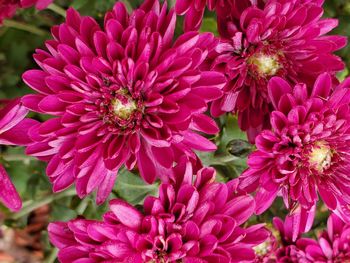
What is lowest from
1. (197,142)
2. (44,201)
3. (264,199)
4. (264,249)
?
(264,249)

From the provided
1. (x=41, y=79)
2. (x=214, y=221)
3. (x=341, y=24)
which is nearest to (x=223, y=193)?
(x=214, y=221)

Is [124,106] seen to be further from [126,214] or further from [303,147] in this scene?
[303,147]

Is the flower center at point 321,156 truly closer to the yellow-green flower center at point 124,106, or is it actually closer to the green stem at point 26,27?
the yellow-green flower center at point 124,106

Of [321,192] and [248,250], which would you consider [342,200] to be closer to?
[321,192]

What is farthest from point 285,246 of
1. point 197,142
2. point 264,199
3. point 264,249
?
point 197,142

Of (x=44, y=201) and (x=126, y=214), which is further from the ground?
(x=126, y=214)

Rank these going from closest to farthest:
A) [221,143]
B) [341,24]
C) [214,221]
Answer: [214,221] < [221,143] < [341,24]

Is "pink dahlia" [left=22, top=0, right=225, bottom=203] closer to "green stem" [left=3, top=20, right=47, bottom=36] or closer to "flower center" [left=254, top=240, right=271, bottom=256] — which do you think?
"flower center" [left=254, top=240, right=271, bottom=256]
